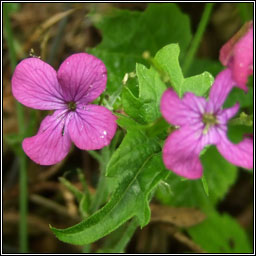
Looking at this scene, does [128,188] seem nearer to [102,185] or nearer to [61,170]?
[102,185]

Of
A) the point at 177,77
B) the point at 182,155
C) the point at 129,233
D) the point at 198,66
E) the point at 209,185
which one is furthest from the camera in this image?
the point at 198,66

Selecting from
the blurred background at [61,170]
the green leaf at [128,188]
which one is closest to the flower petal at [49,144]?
the green leaf at [128,188]

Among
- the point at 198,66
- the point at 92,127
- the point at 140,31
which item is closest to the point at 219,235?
the point at 198,66

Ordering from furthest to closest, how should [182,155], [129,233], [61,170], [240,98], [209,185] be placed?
[61,170], [209,185], [240,98], [129,233], [182,155]

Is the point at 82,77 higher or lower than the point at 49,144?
higher

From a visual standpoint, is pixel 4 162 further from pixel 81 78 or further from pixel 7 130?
pixel 81 78

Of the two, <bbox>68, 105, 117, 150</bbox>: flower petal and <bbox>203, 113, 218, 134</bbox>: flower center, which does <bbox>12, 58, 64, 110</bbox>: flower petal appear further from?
<bbox>203, 113, 218, 134</bbox>: flower center

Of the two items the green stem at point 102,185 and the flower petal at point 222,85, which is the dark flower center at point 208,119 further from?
the green stem at point 102,185
